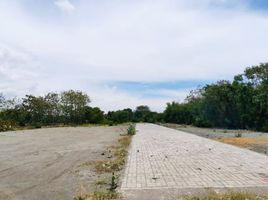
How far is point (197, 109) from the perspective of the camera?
226 ft

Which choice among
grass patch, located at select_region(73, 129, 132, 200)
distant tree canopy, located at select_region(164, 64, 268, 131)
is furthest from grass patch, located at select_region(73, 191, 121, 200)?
distant tree canopy, located at select_region(164, 64, 268, 131)

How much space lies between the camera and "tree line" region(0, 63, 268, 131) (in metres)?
52.4

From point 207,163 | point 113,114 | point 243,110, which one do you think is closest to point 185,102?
point 113,114

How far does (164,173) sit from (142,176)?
2.47 ft

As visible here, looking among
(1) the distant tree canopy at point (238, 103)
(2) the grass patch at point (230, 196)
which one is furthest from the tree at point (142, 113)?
(2) the grass patch at point (230, 196)

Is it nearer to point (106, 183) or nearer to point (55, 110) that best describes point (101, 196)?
point (106, 183)

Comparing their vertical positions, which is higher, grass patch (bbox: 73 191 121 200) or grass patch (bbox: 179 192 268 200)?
grass patch (bbox: 179 192 268 200)

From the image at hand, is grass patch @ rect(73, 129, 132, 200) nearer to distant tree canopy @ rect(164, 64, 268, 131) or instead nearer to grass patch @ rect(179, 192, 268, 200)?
grass patch @ rect(179, 192, 268, 200)

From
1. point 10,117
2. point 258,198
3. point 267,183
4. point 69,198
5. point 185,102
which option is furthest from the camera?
point 185,102

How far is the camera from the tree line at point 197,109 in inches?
2063

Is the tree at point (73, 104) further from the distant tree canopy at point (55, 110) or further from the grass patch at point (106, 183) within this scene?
the grass patch at point (106, 183)

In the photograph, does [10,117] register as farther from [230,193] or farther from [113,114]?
[230,193]

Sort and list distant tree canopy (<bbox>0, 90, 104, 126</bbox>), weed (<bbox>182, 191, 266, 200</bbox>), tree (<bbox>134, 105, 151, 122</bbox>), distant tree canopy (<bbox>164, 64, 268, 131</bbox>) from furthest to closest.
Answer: tree (<bbox>134, 105, 151, 122</bbox>) < distant tree canopy (<bbox>0, 90, 104, 126</bbox>) < distant tree canopy (<bbox>164, 64, 268, 131</bbox>) < weed (<bbox>182, 191, 266, 200</bbox>)

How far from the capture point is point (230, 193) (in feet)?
25.0
